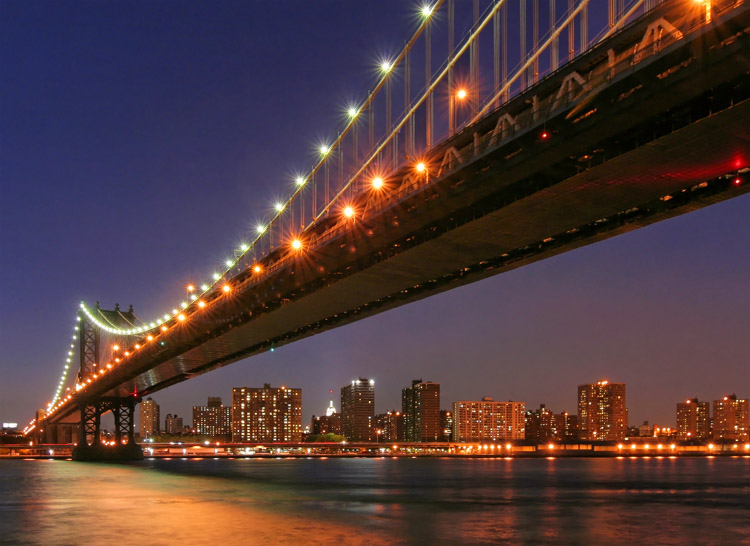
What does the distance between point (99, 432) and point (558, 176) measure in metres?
77.7

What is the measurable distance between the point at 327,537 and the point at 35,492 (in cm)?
2377

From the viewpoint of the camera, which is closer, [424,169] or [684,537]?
[684,537]

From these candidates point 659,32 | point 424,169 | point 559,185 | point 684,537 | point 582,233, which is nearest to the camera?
point 659,32

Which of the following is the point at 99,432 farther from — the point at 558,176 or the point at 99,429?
the point at 558,176

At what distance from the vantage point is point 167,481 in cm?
4850

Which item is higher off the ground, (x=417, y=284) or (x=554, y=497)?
(x=417, y=284)

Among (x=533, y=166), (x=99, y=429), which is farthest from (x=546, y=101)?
(x=99, y=429)

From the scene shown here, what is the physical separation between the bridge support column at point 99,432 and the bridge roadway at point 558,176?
51.8 metres

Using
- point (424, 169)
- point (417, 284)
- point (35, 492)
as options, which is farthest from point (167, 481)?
point (424, 169)

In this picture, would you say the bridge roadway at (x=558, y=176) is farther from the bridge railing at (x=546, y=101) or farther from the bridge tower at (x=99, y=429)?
the bridge tower at (x=99, y=429)

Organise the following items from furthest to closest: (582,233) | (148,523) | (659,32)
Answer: (582,233) < (148,523) < (659,32)

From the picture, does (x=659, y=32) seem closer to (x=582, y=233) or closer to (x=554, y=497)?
(x=582, y=233)

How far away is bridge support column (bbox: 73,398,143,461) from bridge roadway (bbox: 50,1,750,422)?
51791 millimetres

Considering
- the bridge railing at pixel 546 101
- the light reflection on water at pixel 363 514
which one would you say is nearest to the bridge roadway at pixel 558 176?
the bridge railing at pixel 546 101
